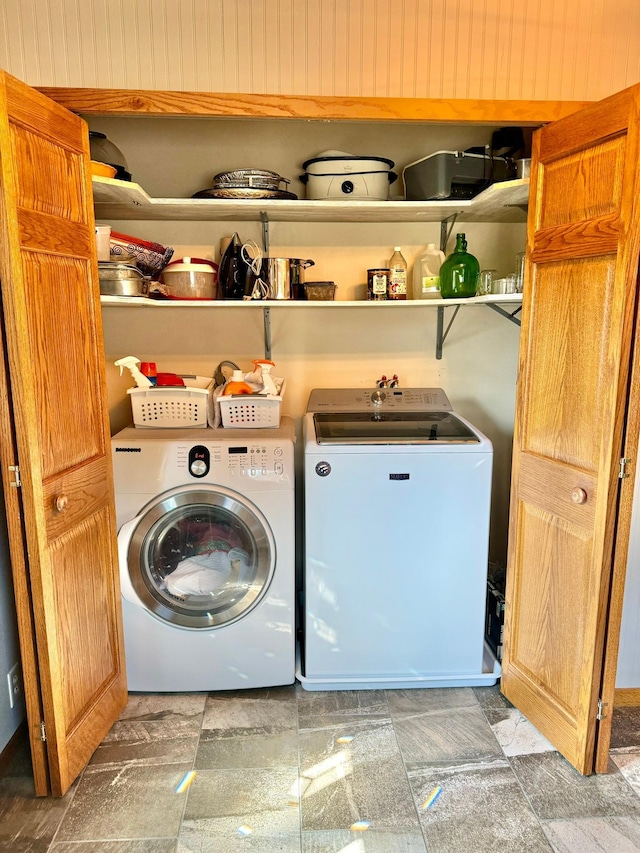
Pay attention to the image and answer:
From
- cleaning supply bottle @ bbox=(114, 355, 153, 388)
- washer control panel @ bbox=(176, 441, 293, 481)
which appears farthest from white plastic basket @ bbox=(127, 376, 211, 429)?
washer control panel @ bbox=(176, 441, 293, 481)

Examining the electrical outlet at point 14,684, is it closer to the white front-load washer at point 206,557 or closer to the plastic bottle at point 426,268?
the white front-load washer at point 206,557

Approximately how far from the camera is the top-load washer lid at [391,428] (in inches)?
83.4

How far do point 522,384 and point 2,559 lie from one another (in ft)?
5.51

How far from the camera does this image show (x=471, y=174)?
221cm

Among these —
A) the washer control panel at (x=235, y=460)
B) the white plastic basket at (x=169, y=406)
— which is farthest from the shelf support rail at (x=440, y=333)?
the white plastic basket at (x=169, y=406)

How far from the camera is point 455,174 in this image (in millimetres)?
2195

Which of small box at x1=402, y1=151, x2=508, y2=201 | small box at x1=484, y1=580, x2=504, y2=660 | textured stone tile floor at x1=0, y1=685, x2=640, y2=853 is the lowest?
textured stone tile floor at x1=0, y1=685, x2=640, y2=853

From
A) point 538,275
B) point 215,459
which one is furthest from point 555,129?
point 215,459

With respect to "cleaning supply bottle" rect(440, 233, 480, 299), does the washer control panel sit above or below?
below

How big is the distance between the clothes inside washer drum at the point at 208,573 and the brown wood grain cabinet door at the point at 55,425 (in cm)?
27

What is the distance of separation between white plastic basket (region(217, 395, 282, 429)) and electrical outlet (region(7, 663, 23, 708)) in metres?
1.04

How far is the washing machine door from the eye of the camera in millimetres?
2131

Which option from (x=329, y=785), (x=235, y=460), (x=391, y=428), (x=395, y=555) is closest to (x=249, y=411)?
(x=235, y=460)

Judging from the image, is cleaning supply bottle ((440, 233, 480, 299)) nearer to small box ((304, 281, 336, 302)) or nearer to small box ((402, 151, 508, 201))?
small box ((402, 151, 508, 201))
